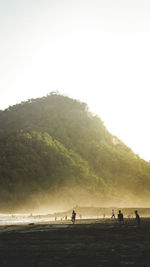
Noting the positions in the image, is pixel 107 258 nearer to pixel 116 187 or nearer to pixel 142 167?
pixel 116 187

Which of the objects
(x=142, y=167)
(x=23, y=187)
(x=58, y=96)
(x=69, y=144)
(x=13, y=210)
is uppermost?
(x=58, y=96)

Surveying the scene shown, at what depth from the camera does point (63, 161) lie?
→ 11225 cm

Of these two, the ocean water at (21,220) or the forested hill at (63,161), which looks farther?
the forested hill at (63,161)

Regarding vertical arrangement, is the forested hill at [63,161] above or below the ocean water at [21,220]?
above

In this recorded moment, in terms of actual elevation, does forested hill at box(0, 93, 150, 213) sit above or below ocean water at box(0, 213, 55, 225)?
above

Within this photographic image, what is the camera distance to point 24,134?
380ft

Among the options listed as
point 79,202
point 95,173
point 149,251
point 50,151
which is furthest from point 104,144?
point 149,251

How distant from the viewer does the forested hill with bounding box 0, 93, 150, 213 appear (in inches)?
A: 3873

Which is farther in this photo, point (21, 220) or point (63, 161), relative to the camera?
point (63, 161)

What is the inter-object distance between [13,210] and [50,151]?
3651 centimetres

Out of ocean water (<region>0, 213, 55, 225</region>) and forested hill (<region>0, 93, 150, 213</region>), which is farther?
forested hill (<region>0, 93, 150, 213</region>)

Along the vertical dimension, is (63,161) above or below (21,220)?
above

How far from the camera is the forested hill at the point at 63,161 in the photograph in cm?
9838

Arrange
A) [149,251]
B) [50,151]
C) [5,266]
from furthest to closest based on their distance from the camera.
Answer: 1. [50,151]
2. [149,251]
3. [5,266]
